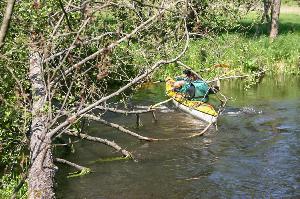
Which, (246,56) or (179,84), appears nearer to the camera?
(179,84)

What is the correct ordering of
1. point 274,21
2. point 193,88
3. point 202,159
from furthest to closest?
1. point 274,21
2. point 193,88
3. point 202,159

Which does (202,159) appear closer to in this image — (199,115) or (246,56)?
(199,115)

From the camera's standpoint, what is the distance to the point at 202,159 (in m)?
12.8

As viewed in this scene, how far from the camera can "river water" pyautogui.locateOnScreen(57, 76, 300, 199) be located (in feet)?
35.3

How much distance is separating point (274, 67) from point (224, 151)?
12.7 metres

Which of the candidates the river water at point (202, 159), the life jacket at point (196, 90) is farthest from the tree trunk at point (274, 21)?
the life jacket at point (196, 90)

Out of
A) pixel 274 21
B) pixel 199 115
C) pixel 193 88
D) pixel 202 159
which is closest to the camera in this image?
pixel 202 159

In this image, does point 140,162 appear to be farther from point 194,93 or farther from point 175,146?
point 194,93

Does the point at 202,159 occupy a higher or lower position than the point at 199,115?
lower

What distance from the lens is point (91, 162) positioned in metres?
12.8

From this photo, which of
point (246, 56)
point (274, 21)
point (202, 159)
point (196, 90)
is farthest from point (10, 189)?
point (274, 21)

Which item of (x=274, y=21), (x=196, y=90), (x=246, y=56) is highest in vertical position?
(x=274, y=21)

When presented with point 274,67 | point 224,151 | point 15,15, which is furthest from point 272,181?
point 274,67

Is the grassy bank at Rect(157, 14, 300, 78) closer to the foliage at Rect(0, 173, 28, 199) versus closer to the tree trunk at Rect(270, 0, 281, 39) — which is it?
the tree trunk at Rect(270, 0, 281, 39)
